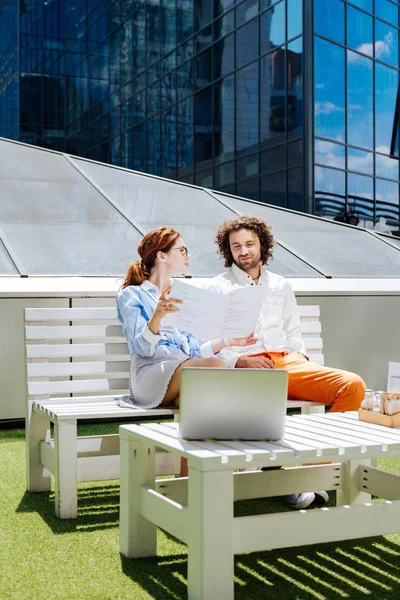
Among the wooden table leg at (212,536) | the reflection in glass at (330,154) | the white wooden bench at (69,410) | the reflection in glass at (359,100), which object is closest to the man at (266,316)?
the white wooden bench at (69,410)

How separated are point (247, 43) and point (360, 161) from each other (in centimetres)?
361

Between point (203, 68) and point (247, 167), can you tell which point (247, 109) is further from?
point (203, 68)

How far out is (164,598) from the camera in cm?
289

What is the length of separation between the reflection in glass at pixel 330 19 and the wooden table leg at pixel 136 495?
1408cm

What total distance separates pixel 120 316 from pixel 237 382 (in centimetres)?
163

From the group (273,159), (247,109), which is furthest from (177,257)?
(247,109)

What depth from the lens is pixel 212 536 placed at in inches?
106

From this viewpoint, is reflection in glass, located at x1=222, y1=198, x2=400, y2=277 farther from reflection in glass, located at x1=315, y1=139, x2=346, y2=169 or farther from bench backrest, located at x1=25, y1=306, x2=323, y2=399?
reflection in glass, located at x1=315, y1=139, x2=346, y2=169

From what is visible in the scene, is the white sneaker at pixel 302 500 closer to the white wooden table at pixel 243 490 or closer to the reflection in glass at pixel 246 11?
the white wooden table at pixel 243 490

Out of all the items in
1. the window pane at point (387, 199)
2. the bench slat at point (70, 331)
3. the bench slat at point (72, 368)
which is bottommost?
the bench slat at point (72, 368)

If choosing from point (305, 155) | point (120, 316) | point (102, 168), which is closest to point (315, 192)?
point (305, 155)

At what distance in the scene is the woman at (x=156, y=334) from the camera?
4090mm

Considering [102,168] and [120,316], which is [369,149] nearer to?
[102,168]

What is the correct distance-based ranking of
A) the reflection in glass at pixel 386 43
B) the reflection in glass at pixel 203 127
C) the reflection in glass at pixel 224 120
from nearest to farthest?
1. the reflection in glass at pixel 386 43
2. the reflection in glass at pixel 224 120
3. the reflection in glass at pixel 203 127
